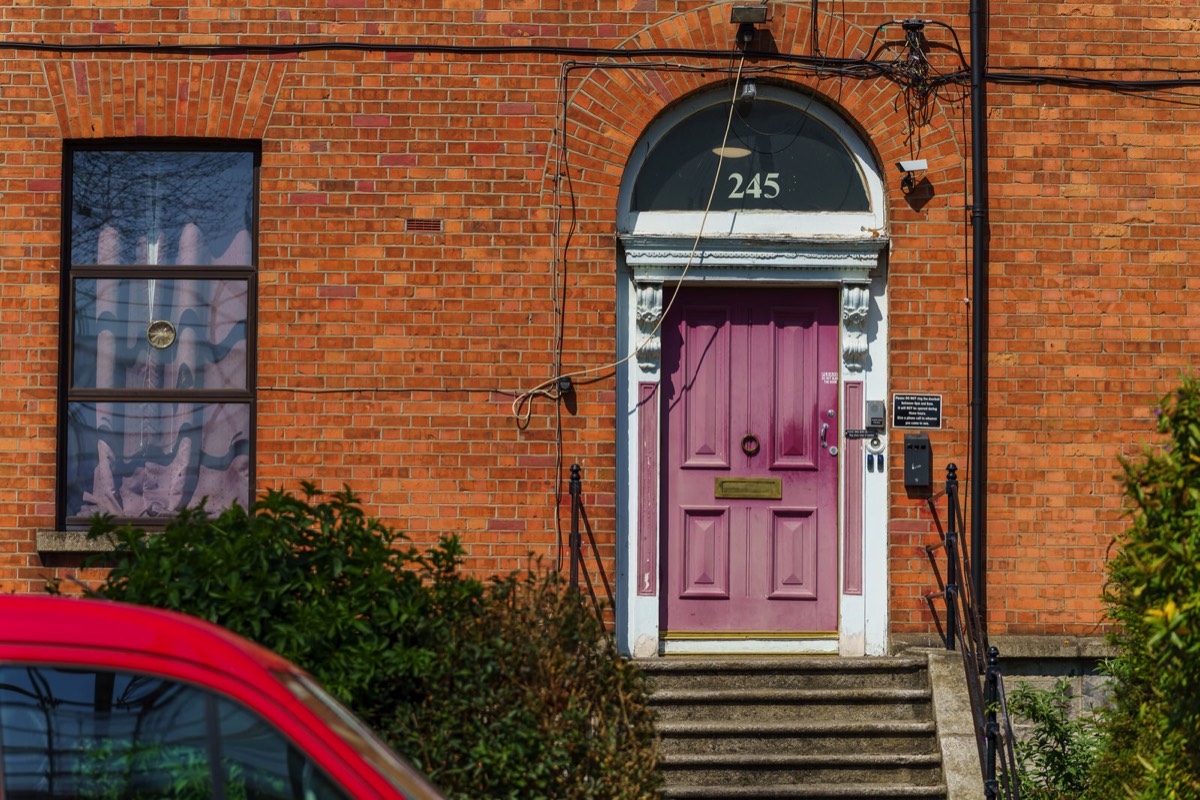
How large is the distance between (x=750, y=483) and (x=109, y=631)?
5775 mm

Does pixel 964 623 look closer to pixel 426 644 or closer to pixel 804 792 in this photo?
pixel 804 792

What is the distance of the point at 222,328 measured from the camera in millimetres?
8266

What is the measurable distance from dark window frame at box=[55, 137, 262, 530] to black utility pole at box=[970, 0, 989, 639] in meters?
4.39

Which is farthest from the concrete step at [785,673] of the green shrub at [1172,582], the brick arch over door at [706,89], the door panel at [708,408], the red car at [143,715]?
the red car at [143,715]

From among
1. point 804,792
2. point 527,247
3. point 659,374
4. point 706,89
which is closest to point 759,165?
point 706,89

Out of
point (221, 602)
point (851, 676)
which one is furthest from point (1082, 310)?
point (221, 602)

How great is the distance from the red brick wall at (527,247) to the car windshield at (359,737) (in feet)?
14.6

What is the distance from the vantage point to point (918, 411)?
8.20 m

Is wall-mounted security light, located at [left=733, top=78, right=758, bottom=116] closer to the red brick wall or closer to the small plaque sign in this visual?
the red brick wall

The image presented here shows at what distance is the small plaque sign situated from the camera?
8.20 metres

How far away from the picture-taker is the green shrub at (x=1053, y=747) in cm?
730

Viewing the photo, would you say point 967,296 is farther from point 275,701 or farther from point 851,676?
point 275,701

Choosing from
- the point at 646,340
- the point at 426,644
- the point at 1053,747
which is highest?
the point at 646,340

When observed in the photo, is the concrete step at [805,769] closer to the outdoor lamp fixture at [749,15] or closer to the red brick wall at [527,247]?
the red brick wall at [527,247]
